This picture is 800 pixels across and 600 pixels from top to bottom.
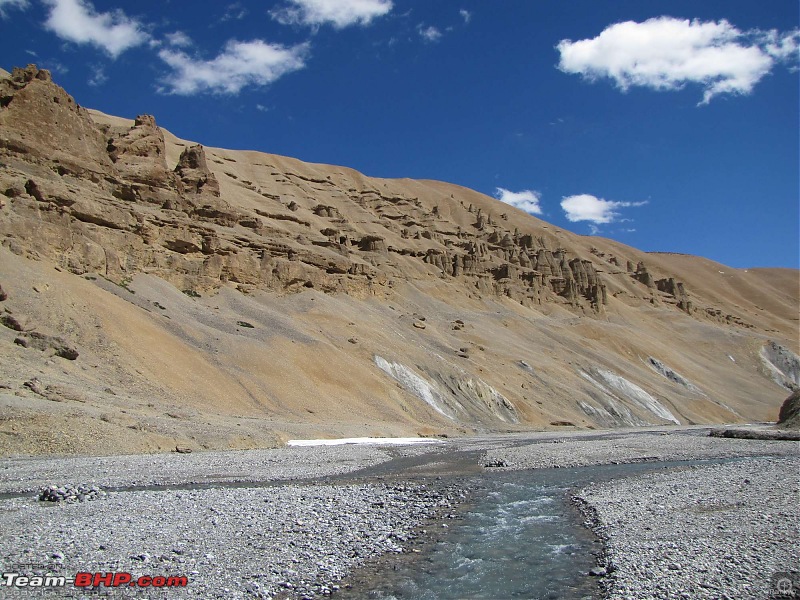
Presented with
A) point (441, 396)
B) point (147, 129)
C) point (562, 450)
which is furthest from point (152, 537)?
point (147, 129)

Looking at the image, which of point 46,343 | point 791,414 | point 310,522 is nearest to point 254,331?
point 46,343

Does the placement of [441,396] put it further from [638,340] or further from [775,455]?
[638,340]

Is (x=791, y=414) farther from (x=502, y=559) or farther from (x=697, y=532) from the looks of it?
(x=502, y=559)

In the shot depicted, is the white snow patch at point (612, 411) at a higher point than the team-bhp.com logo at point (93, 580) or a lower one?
lower

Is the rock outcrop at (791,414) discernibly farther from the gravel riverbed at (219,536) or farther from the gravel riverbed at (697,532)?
the gravel riverbed at (219,536)

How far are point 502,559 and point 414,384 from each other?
3894cm

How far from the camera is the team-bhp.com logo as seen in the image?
812 cm

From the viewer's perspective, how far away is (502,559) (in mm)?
11227

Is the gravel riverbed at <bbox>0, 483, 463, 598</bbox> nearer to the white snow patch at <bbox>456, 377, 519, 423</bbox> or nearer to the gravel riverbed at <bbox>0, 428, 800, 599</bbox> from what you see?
the gravel riverbed at <bbox>0, 428, 800, 599</bbox>

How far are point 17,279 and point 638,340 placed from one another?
83.6 m

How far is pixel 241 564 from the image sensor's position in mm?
9555

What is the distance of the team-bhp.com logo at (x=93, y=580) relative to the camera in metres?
8.12

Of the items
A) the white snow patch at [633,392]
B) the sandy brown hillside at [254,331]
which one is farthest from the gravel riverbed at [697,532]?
the white snow patch at [633,392]

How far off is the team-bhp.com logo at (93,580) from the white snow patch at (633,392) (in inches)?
2518
